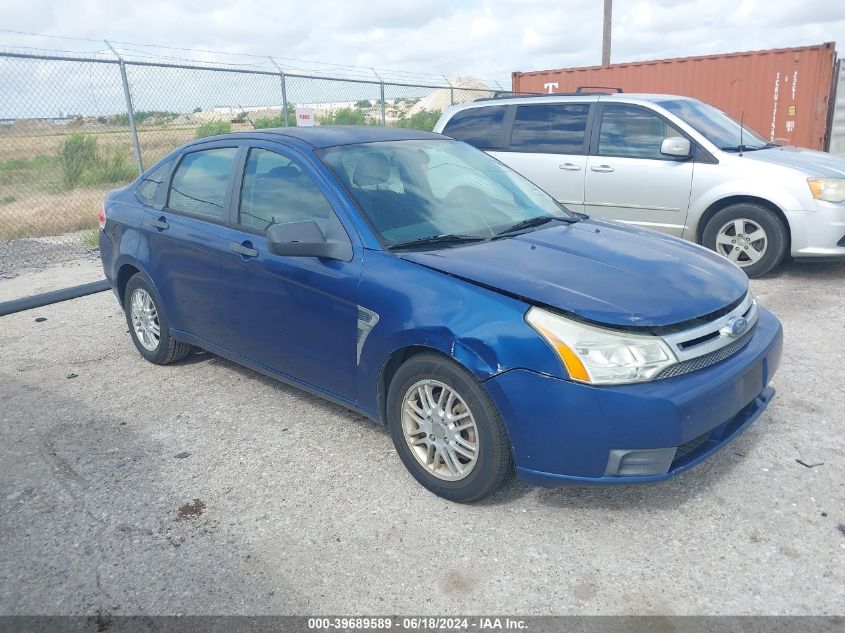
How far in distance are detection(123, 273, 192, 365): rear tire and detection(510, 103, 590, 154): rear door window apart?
4.71m

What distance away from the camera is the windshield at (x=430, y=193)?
3555 mm

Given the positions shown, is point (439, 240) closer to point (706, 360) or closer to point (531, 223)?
point (531, 223)

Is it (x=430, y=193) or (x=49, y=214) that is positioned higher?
(x=430, y=193)

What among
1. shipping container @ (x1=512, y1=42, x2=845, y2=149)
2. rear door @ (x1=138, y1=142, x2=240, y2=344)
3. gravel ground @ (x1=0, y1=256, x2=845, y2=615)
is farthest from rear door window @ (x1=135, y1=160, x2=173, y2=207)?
shipping container @ (x1=512, y1=42, x2=845, y2=149)

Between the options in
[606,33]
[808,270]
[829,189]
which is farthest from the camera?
[606,33]

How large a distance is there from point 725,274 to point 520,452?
1415 millimetres

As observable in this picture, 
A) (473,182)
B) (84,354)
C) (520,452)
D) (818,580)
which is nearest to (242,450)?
(520,452)

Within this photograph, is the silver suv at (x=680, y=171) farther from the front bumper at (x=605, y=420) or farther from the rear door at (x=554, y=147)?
the front bumper at (x=605, y=420)

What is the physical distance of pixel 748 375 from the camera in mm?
3051

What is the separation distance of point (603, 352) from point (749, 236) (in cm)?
481

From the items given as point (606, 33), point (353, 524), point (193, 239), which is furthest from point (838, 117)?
point (353, 524)

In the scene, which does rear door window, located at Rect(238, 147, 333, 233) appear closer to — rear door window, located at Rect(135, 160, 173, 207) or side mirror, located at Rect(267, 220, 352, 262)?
side mirror, located at Rect(267, 220, 352, 262)

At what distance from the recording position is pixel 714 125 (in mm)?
7320

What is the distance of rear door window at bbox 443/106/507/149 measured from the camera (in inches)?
328
